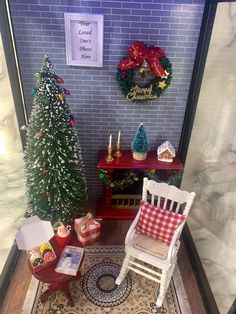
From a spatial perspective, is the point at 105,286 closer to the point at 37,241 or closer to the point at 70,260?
the point at 70,260

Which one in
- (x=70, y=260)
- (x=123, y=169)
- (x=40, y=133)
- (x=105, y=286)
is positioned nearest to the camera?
(x=70, y=260)

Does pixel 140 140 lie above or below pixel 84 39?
below

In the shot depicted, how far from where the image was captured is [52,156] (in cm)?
270

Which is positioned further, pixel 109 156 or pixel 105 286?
pixel 109 156

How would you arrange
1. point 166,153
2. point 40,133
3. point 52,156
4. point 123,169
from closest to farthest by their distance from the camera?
point 40,133 → point 52,156 → point 166,153 → point 123,169

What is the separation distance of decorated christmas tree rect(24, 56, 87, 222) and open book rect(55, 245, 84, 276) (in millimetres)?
556

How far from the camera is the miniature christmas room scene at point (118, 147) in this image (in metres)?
2.54

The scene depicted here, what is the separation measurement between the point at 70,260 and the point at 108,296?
0.63 meters

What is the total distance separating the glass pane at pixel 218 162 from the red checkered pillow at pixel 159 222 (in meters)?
0.46

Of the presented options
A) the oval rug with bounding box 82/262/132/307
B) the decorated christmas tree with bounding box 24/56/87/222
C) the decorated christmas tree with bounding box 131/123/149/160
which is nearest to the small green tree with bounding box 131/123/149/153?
the decorated christmas tree with bounding box 131/123/149/160

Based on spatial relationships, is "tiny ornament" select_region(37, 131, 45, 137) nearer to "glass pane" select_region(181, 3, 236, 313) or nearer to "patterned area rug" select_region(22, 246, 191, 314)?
"patterned area rug" select_region(22, 246, 191, 314)

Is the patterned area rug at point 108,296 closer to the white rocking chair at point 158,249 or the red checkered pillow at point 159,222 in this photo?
the white rocking chair at point 158,249

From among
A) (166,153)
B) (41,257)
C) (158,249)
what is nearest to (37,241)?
(41,257)

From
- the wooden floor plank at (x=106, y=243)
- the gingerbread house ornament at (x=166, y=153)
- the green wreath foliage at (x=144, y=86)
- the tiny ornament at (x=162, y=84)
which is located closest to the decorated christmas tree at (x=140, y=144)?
the gingerbread house ornament at (x=166, y=153)
